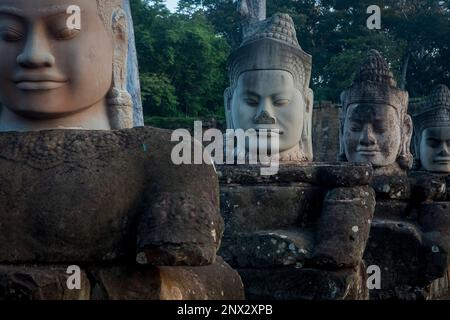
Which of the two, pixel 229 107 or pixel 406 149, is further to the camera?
pixel 406 149

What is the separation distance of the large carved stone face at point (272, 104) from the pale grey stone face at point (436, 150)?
131 inches

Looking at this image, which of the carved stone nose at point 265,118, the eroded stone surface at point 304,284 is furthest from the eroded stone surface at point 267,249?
the carved stone nose at point 265,118

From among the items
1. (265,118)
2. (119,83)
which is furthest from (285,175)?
(119,83)

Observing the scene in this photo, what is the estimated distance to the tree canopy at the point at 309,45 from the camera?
2231 cm

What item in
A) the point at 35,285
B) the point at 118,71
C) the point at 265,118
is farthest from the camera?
the point at 265,118

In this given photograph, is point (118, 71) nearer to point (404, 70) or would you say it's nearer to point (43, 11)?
point (43, 11)

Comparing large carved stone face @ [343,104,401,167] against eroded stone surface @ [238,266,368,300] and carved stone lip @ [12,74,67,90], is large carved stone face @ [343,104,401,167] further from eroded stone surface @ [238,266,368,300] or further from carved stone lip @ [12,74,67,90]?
carved stone lip @ [12,74,67,90]

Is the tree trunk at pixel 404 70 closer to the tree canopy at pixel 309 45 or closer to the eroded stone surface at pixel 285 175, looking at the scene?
the tree canopy at pixel 309 45

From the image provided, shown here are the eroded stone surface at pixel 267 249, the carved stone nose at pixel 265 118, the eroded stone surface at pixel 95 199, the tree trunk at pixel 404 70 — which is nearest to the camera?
the eroded stone surface at pixel 95 199

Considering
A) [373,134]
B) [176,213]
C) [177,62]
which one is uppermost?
[177,62]

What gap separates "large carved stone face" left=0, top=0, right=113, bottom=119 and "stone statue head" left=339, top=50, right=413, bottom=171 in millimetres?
3657

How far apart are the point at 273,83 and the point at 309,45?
23028 mm

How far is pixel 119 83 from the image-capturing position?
2861 millimetres

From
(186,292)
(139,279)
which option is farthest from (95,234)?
(186,292)
